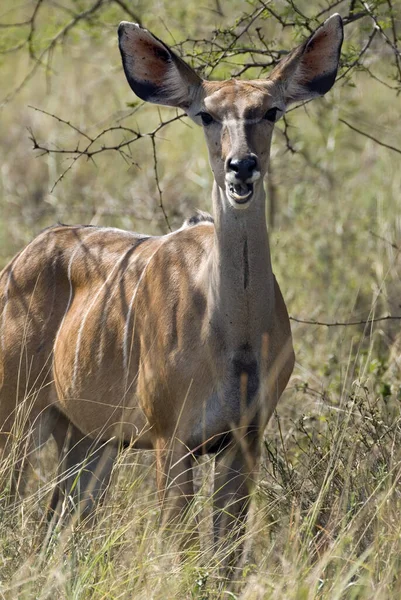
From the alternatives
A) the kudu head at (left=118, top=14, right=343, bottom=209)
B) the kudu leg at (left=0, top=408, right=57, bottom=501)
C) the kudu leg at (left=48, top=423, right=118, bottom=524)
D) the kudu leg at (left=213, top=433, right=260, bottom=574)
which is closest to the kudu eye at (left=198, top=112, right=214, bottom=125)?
the kudu head at (left=118, top=14, right=343, bottom=209)

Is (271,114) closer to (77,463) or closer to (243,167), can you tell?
(243,167)

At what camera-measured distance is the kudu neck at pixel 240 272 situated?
3.80 m

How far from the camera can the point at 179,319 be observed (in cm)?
397

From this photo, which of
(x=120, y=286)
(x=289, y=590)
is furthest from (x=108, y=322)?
(x=289, y=590)

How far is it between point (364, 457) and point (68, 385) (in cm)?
125

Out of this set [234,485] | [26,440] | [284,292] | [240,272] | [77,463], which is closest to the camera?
[240,272]

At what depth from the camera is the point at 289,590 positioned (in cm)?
311

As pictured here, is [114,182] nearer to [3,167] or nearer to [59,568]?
[3,167]

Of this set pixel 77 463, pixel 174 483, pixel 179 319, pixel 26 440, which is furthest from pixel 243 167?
pixel 77 463

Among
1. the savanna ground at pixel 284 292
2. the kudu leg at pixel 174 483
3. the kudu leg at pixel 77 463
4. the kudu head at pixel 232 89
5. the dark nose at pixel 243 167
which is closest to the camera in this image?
the savanna ground at pixel 284 292

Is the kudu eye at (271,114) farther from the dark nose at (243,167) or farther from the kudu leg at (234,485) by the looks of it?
the kudu leg at (234,485)

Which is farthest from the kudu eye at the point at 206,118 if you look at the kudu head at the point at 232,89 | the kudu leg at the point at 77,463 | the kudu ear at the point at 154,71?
the kudu leg at the point at 77,463

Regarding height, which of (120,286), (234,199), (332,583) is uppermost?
(234,199)

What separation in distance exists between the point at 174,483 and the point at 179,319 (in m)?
0.60
